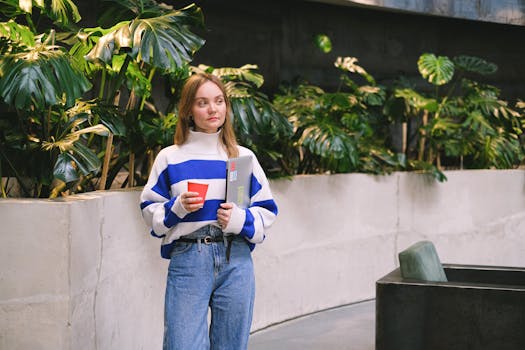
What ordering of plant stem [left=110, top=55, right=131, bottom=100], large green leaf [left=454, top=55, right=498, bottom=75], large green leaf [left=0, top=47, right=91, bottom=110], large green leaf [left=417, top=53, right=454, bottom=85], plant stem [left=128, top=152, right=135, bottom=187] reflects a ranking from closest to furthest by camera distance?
large green leaf [left=0, top=47, right=91, bottom=110] < plant stem [left=110, top=55, right=131, bottom=100] < plant stem [left=128, top=152, right=135, bottom=187] < large green leaf [left=417, top=53, right=454, bottom=85] < large green leaf [left=454, top=55, right=498, bottom=75]

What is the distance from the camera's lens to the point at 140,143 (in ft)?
15.8

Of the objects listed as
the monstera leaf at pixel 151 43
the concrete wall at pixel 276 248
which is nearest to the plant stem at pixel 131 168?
the concrete wall at pixel 276 248

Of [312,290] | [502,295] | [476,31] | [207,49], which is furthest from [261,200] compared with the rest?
[476,31]

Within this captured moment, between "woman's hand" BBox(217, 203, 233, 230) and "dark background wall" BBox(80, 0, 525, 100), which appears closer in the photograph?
"woman's hand" BBox(217, 203, 233, 230)

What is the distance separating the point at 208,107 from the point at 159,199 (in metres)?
0.39

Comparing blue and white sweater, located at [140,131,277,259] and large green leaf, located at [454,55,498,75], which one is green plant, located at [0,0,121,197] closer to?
blue and white sweater, located at [140,131,277,259]

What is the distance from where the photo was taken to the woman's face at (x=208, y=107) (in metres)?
3.26

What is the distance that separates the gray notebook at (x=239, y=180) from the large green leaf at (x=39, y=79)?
36.1 inches

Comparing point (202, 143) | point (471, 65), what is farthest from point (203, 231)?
point (471, 65)

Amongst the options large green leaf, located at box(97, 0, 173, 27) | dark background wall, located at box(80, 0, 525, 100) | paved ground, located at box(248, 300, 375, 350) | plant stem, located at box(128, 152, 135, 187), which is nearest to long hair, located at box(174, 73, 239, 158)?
large green leaf, located at box(97, 0, 173, 27)

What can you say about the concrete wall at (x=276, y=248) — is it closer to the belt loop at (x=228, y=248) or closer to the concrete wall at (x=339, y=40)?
the belt loop at (x=228, y=248)

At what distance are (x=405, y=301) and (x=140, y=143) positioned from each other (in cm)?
169

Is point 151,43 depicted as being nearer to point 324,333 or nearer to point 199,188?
point 199,188

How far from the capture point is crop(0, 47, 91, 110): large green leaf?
3521 mm
